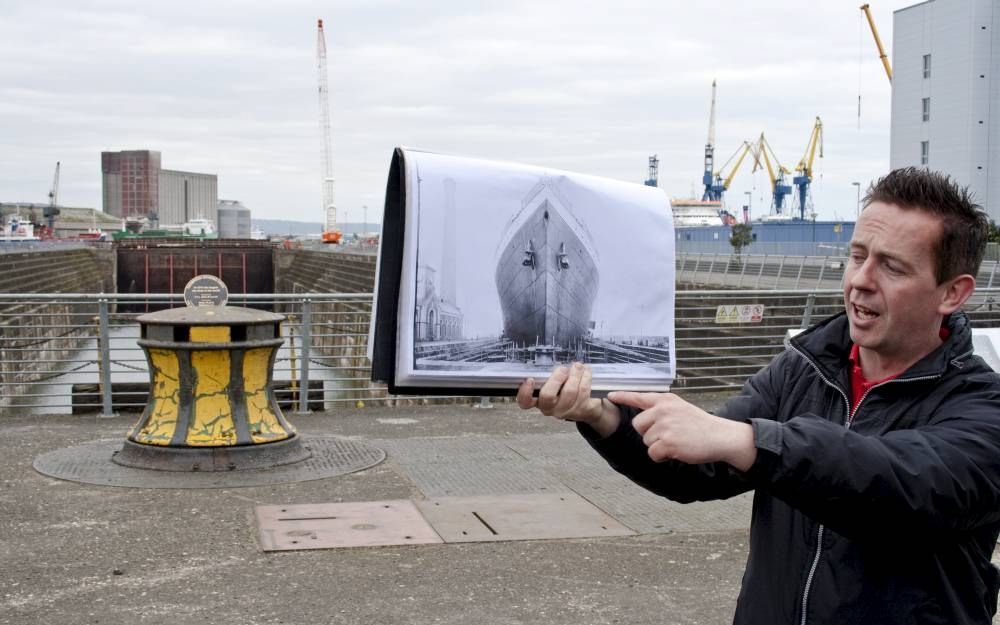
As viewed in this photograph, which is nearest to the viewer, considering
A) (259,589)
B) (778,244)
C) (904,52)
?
(259,589)

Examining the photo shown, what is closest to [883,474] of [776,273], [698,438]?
[698,438]

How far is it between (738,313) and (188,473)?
6.12m

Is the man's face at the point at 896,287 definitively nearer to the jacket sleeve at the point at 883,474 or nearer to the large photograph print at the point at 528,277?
the jacket sleeve at the point at 883,474

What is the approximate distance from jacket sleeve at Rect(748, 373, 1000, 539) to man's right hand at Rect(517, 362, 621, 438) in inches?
21.5

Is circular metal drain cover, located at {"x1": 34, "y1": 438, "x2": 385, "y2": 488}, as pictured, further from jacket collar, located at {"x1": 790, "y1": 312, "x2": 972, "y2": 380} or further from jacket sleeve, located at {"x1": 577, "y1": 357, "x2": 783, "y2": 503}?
jacket collar, located at {"x1": 790, "y1": 312, "x2": 972, "y2": 380}

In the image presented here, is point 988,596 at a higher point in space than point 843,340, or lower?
lower

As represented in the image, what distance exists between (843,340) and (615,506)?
16.3ft

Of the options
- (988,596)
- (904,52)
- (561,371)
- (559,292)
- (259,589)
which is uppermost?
(904,52)

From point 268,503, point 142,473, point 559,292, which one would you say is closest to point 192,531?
point 268,503

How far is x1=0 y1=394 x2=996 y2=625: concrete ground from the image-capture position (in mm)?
5238

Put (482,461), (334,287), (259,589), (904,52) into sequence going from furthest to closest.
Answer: (334,287) → (904,52) → (482,461) → (259,589)

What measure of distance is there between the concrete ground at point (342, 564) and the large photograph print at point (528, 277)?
9.29 feet

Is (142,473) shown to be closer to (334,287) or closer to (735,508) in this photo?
(735,508)

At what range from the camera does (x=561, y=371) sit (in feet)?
8.25
